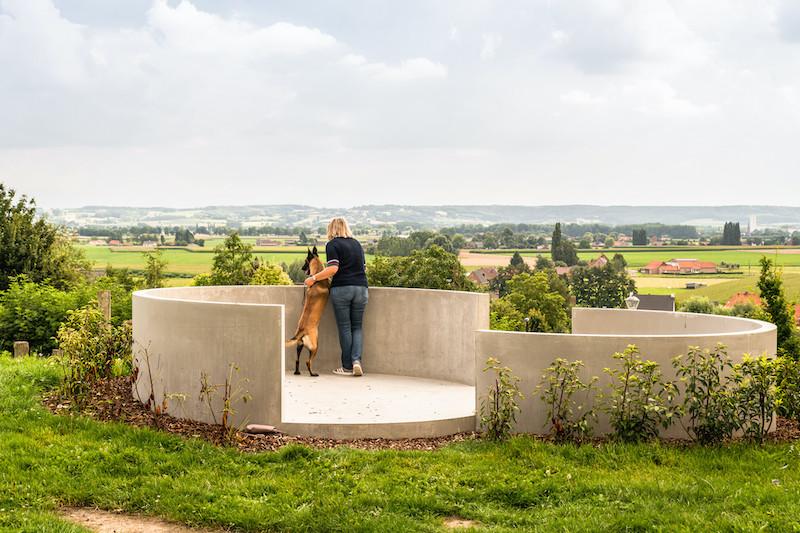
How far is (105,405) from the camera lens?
881 centimetres

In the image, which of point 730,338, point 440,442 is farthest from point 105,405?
point 730,338

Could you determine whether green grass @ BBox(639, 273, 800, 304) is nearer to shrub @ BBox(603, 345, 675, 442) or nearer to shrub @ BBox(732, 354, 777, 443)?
shrub @ BBox(732, 354, 777, 443)

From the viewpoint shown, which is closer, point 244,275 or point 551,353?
point 551,353

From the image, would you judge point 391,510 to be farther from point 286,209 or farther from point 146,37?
point 146,37

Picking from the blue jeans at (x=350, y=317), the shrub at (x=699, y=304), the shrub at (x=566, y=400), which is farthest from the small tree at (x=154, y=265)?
the shrub at (x=566, y=400)

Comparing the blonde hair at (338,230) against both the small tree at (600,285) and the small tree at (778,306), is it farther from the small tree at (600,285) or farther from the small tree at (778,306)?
the small tree at (600,285)

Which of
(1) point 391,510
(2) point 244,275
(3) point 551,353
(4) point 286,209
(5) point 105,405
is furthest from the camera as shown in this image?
(4) point 286,209

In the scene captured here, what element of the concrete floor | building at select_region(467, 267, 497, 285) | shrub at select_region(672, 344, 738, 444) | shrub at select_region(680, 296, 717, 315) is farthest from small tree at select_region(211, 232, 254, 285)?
shrub at select_region(672, 344, 738, 444)

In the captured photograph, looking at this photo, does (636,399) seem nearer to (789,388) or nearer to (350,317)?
(789,388)

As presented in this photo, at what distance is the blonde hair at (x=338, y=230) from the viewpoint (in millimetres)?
11742

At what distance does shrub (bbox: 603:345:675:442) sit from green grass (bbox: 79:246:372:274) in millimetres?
32848

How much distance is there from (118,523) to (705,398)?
5035mm

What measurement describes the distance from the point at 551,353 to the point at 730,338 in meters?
1.72

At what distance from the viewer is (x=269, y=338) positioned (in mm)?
8500
